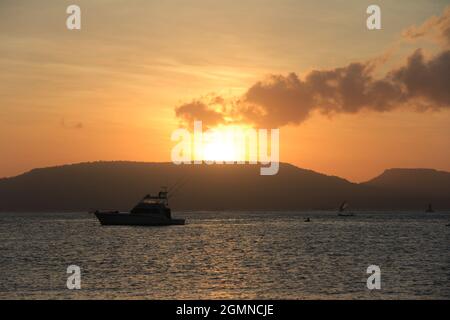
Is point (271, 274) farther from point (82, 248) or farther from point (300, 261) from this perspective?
point (82, 248)

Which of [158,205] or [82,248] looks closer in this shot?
[82,248]

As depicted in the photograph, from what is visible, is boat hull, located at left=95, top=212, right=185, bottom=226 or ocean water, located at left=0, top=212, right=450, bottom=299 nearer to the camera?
ocean water, located at left=0, top=212, right=450, bottom=299

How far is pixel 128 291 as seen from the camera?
44.5 metres

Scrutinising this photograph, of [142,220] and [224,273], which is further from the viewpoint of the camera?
[142,220]

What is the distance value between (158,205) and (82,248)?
5068 centimetres

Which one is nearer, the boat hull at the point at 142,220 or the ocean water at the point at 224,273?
the ocean water at the point at 224,273

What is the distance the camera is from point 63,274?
55.0 meters
